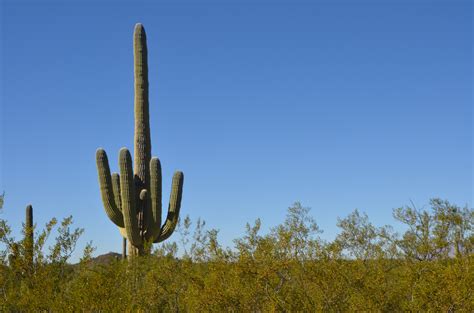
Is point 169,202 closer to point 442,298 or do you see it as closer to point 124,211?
point 124,211

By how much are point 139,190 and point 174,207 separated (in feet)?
4.32

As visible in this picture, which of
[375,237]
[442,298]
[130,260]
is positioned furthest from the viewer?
[375,237]

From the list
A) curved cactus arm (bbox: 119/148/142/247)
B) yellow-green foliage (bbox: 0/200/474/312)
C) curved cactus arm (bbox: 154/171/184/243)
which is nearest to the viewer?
yellow-green foliage (bbox: 0/200/474/312)

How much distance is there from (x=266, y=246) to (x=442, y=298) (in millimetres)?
3675

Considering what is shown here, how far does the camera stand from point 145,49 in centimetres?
2325

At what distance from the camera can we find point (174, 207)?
70.9ft

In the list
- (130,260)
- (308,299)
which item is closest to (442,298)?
(308,299)

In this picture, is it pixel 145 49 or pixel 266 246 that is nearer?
pixel 266 246

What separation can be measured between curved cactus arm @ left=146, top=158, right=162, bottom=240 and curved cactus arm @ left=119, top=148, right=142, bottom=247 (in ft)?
2.10

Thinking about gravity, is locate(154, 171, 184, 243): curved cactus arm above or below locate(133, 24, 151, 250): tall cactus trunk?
below

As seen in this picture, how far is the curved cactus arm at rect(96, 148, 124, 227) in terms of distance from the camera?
20359 millimetres

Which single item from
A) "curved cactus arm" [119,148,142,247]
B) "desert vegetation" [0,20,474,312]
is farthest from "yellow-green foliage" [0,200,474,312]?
"curved cactus arm" [119,148,142,247]

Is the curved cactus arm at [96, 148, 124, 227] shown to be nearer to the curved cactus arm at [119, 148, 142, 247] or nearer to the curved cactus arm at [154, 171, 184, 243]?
the curved cactus arm at [119, 148, 142, 247]

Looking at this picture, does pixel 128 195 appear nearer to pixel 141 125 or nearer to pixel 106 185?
pixel 106 185
